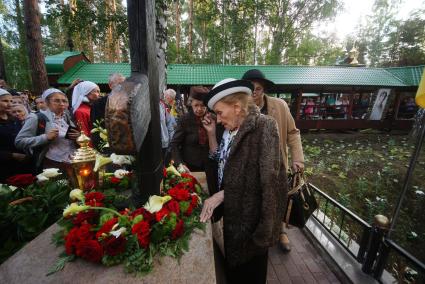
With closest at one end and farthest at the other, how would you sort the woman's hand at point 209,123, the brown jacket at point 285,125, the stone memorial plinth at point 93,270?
the stone memorial plinth at point 93,270, the woman's hand at point 209,123, the brown jacket at point 285,125

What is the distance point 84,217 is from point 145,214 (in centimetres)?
31

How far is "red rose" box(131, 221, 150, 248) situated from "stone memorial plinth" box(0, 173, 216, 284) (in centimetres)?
9

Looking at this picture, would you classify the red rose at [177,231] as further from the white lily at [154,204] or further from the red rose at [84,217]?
the red rose at [84,217]

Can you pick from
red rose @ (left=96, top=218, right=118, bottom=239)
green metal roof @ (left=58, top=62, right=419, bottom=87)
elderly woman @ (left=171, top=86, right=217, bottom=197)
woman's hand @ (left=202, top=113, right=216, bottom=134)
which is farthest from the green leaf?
green metal roof @ (left=58, top=62, right=419, bottom=87)

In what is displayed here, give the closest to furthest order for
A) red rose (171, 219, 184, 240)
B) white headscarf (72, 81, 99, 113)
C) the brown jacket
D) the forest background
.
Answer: red rose (171, 219, 184, 240), the brown jacket, white headscarf (72, 81, 99, 113), the forest background

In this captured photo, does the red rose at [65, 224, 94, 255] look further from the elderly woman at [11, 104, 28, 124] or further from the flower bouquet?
the elderly woman at [11, 104, 28, 124]

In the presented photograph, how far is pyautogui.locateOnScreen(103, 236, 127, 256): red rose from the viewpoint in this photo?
99cm

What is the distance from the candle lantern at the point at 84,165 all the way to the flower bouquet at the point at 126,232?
21 cm

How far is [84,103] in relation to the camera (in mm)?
3512

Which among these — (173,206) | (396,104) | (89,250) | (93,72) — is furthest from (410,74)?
(89,250)

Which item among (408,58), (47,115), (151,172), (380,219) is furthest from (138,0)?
(408,58)

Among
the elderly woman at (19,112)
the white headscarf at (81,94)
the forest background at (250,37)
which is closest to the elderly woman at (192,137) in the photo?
the white headscarf at (81,94)

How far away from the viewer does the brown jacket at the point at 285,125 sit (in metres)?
2.53

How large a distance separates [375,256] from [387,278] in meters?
0.25
